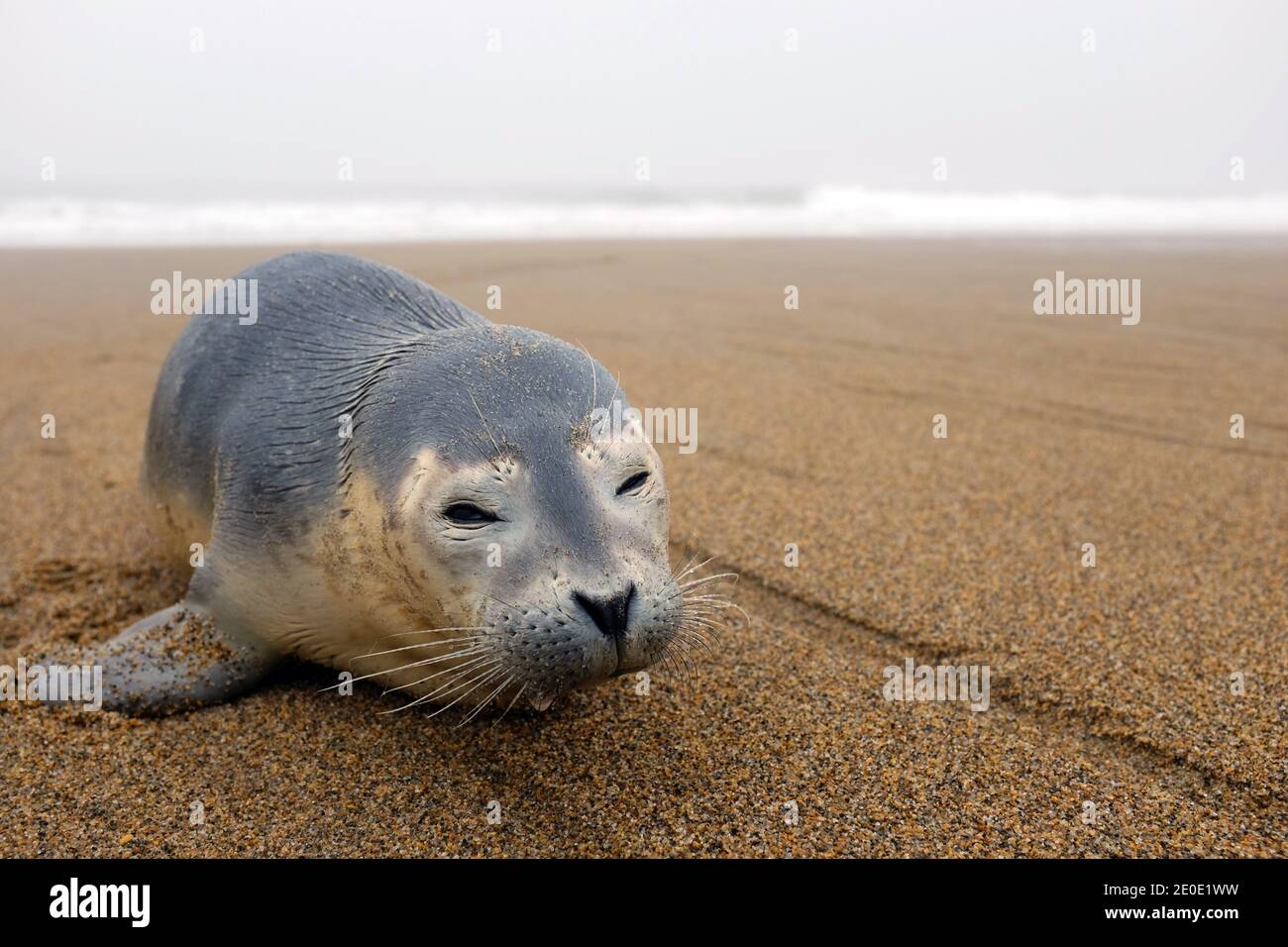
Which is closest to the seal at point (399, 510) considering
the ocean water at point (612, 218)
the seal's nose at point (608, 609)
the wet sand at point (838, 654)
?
the seal's nose at point (608, 609)

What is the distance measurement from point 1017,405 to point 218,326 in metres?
5.17

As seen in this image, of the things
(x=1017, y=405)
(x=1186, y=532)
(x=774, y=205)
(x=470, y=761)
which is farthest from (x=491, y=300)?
(x=774, y=205)

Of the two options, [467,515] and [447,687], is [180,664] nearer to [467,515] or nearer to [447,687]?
[447,687]

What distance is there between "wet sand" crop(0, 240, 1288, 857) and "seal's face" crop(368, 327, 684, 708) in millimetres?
409

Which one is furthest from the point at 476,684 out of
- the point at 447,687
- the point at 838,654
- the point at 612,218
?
the point at 612,218

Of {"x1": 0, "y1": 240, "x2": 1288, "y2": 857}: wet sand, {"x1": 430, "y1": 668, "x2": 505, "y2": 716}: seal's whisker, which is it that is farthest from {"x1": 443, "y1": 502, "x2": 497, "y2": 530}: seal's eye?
{"x1": 0, "y1": 240, "x2": 1288, "y2": 857}: wet sand

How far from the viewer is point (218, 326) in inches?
139

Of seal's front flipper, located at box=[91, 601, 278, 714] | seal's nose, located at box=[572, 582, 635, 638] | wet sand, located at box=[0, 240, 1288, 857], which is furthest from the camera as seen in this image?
seal's front flipper, located at box=[91, 601, 278, 714]

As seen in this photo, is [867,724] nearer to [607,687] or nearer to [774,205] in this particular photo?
[607,687]

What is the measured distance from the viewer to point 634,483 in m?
2.66

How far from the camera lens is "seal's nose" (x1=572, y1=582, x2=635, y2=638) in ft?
7.58

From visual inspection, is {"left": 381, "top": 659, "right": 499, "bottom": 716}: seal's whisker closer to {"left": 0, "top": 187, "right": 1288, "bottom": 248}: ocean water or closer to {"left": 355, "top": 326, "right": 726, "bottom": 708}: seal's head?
{"left": 355, "top": 326, "right": 726, "bottom": 708}: seal's head

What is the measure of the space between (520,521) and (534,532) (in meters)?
0.05

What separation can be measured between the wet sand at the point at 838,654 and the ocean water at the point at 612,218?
14763 mm
